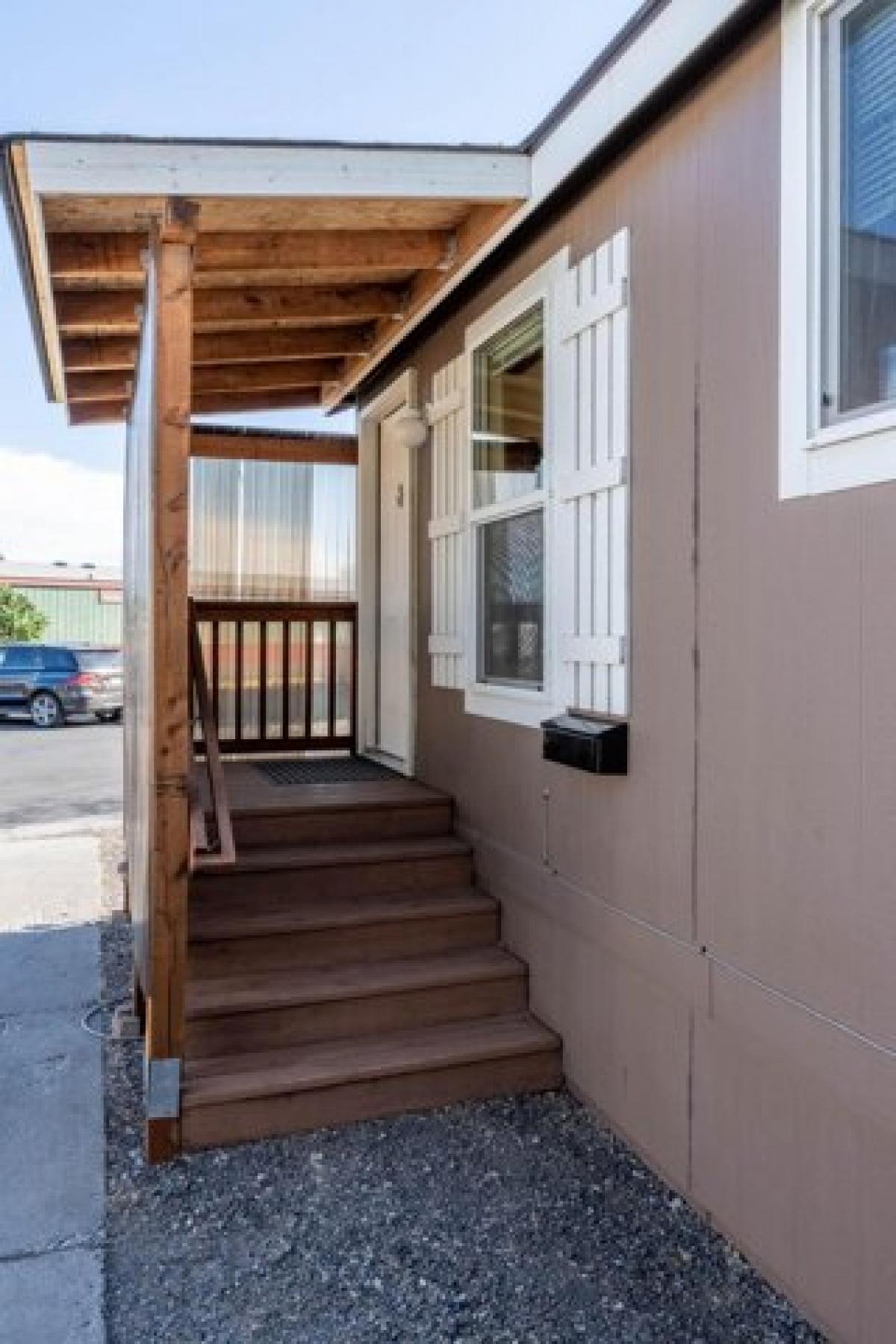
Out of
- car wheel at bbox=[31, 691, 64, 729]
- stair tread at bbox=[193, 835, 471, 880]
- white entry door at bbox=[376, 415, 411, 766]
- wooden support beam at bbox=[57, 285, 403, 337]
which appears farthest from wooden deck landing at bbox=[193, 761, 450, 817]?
car wheel at bbox=[31, 691, 64, 729]

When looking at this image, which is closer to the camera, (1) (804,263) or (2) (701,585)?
(1) (804,263)

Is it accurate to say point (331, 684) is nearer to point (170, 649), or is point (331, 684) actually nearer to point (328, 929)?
point (328, 929)

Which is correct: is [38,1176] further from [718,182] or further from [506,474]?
[718,182]

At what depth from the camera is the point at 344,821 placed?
3904mm

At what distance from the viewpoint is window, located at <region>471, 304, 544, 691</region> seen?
3.37m

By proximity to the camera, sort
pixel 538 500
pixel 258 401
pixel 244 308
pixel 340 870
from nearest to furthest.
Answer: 1. pixel 538 500
2. pixel 340 870
3. pixel 244 308
4. pixel 258 401

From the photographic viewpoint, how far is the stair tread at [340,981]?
306cm

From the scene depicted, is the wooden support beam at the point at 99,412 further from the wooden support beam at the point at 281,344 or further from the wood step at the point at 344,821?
the wood step at the point at 344,821

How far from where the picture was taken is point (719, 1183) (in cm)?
235

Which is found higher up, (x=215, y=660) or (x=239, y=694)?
(x=215, y=660)

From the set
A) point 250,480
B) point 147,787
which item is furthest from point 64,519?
point 147,787

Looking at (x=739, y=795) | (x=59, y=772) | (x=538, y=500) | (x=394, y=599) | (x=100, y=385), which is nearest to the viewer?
(x=739, y=795)

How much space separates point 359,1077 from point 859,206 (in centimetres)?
260

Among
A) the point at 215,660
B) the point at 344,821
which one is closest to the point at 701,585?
the point at 344,821
